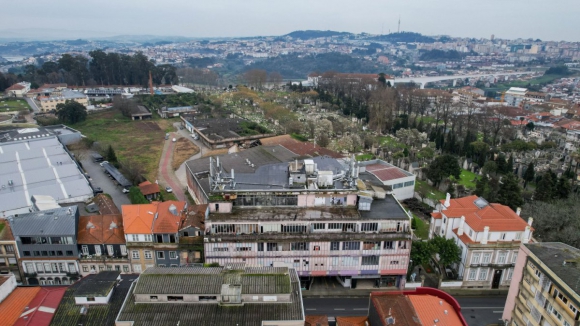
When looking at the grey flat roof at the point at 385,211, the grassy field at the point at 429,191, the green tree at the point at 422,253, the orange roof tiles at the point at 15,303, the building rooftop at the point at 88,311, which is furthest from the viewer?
the grassy field at the point at 429,191

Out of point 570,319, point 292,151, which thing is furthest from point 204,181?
point 570,319

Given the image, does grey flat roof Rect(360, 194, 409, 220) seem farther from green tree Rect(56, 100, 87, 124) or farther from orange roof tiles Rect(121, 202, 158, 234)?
green tree Rect(56, 100, 87, 124)

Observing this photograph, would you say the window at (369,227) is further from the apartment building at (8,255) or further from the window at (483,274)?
the apartment building at (8,255)

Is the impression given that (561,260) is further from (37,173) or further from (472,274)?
(37,173)

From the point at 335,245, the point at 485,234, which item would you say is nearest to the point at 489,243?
the point at 485,234

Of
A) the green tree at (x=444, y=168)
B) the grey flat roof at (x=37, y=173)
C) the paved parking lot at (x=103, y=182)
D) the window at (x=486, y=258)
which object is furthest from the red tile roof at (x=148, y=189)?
the window at (x=486, y=258)
